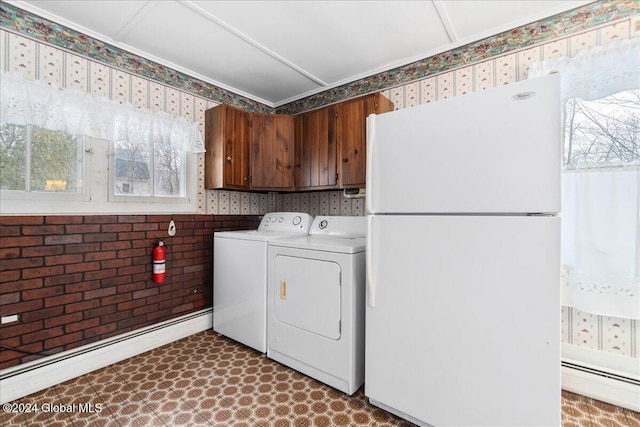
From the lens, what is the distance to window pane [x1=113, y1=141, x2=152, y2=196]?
2305 millimetres

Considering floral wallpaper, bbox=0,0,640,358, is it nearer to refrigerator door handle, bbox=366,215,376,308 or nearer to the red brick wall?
the red brick wall

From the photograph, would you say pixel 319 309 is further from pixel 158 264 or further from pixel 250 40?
pixel 250 40

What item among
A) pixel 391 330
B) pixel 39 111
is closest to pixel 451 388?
pixel 391 330

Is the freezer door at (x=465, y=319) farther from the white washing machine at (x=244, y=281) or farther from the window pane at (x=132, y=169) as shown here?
the window pane at (x=132, y=169)

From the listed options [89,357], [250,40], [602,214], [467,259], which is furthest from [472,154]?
[89,357]

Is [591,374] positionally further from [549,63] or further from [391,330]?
[549,63]

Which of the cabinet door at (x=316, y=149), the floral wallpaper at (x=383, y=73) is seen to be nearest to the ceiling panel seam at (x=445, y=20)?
the floral wallpaper at (x=383, y=73)

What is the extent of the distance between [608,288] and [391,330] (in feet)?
4.49

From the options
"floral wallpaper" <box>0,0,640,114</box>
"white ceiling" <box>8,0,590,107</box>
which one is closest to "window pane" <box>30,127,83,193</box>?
"floral wallpaper" <box>0,0,640,114</box>

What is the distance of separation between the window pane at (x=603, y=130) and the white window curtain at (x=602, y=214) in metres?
0.04

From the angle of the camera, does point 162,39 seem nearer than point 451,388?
No

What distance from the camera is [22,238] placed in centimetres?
185

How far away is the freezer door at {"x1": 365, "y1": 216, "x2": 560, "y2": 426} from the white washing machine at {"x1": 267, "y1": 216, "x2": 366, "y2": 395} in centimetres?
18

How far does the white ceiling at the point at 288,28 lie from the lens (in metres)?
1.89
